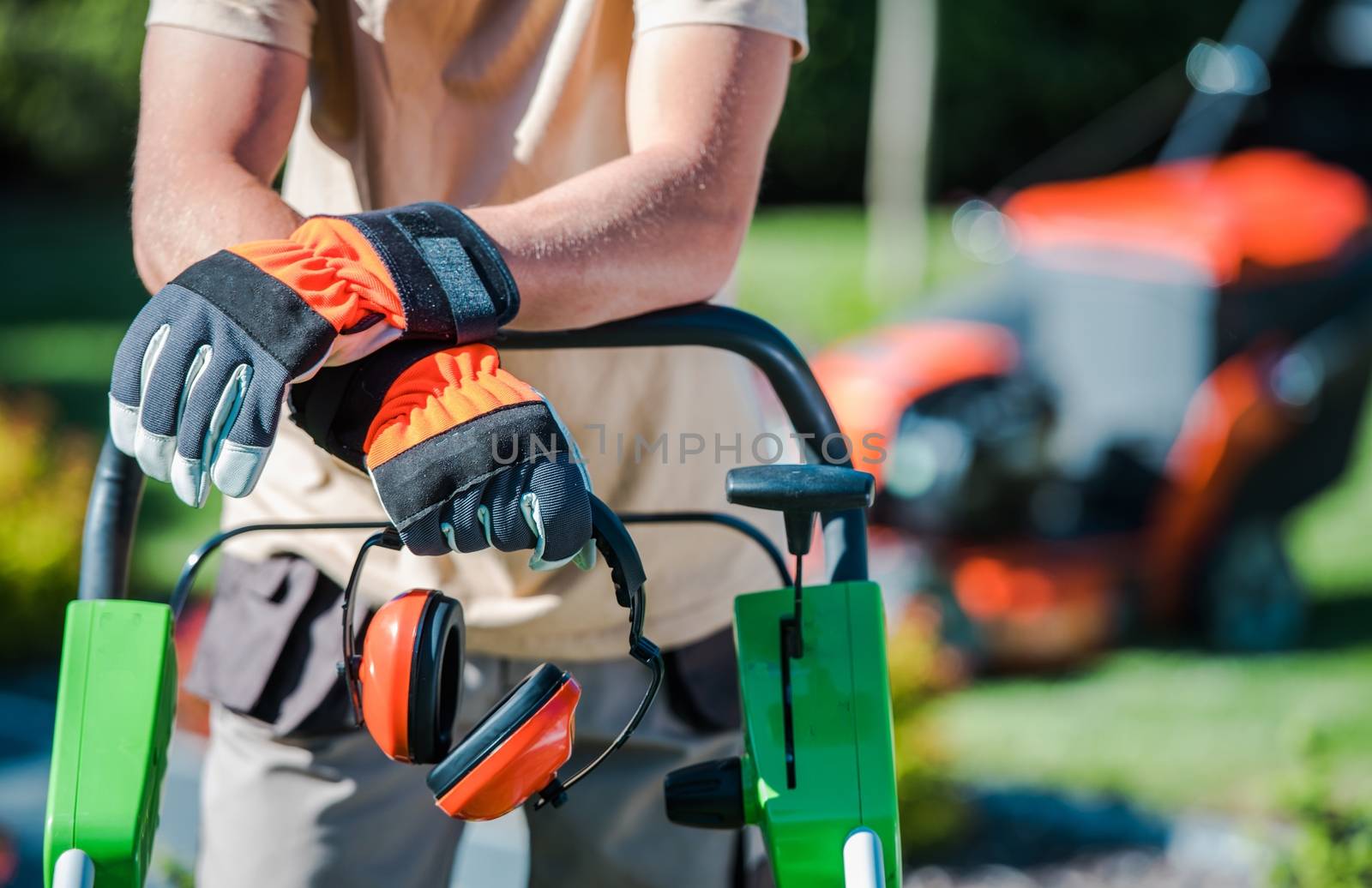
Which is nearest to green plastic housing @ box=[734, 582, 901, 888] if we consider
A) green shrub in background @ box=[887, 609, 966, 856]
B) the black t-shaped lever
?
the black t-shaped lever

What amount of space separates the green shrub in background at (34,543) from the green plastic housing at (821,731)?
3.79m

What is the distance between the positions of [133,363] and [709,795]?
0.53 m

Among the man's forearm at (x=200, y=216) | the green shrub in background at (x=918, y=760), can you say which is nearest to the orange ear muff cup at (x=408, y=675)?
the man's forearm at (x=200, y=216)

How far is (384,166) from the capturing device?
54.2 inches

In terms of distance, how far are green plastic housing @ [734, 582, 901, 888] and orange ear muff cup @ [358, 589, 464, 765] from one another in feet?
0.78

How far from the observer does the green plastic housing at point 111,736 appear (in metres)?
1.06

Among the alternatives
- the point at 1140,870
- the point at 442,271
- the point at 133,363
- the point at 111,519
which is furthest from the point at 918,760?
the point at 133,363

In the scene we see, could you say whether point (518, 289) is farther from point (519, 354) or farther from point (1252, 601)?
point (1252, 601)

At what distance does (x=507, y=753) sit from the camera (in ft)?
3.24

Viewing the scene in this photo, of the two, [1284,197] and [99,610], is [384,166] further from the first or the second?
[1284,197]

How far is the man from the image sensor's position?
46.8 inches

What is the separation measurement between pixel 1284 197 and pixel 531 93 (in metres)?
3.63

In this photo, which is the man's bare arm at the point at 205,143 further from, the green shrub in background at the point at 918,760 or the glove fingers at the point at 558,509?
the green shrub in background at the point at 918,760

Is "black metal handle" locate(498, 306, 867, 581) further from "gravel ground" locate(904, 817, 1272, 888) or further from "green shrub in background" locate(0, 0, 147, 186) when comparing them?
"green shrub in background" locate(0, 0, 147, 186)
